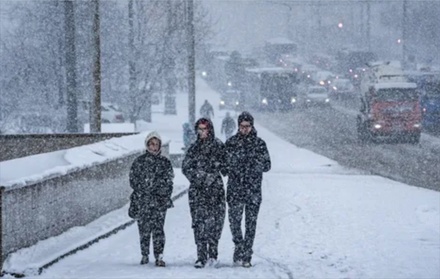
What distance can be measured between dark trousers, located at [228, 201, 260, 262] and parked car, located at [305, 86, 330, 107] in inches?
2180

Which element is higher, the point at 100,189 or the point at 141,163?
the point at 141,163

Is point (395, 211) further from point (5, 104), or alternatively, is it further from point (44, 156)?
point (5, 104)

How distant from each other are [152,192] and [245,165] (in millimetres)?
1146

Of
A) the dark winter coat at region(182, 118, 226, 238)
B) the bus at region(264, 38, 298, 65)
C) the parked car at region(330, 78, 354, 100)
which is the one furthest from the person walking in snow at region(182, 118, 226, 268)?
the bus at region(264, 38, 298, 65)

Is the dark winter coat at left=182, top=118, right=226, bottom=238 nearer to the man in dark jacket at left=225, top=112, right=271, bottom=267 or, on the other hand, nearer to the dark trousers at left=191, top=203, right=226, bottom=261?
the dark trousers at left=191, top=203, right=226, bottom=261

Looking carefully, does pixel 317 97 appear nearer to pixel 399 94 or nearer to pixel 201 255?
pixel 399 94

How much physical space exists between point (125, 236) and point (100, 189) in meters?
1.76

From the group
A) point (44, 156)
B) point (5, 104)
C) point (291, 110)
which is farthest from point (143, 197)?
point (291, 110)

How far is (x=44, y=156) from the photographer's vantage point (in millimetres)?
11969

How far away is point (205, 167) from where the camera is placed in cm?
930

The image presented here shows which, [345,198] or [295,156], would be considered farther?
[295,156]

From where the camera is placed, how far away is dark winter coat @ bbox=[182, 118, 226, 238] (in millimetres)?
9305

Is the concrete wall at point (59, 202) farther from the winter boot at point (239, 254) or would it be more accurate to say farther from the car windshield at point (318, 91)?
the car windshield at point (318, 91)

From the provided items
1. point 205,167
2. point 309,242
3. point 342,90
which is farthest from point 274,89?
point 205,167
